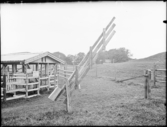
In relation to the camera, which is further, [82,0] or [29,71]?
[29,71]

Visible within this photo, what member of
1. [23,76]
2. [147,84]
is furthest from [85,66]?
[23,76]

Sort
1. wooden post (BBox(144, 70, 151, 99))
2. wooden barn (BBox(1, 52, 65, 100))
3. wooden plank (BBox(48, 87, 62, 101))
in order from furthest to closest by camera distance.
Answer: wooden barn (BBox(1, 52, 65, 100)), wooden post (BBox(144, 70, 151, 99)), wooden plank (BBox(48, 87, 62, 101))

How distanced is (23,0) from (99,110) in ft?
17.0

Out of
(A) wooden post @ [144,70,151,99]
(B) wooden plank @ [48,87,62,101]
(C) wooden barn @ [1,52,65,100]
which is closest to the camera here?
(B) wooden plank @ [48,87,62,101]

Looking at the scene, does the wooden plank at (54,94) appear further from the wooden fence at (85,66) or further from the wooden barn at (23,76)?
the wooden barn at (23,76)

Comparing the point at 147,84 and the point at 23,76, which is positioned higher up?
the point at 23,76

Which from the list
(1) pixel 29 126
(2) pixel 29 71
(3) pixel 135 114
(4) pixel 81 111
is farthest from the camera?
(2) pixel 29 71

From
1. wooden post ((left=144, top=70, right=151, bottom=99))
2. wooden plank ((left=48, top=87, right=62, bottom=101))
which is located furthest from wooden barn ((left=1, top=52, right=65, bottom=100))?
wooden post ((left=144, top=70, right=151, bottom=99))

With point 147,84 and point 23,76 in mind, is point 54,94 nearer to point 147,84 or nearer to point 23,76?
point 147,84

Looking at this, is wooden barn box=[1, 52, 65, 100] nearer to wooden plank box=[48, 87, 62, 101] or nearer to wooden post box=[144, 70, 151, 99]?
wooden plank box=[48, 87, 62, 101]

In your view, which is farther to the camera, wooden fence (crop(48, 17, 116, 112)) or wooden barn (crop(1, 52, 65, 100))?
wooden barn (crop(1, 52, 65, 100))

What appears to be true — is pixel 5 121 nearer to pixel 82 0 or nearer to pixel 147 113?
pixel 82 0

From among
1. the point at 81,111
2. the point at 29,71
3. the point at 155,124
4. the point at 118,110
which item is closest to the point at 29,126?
the point at 81,111

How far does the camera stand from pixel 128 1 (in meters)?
2.13
